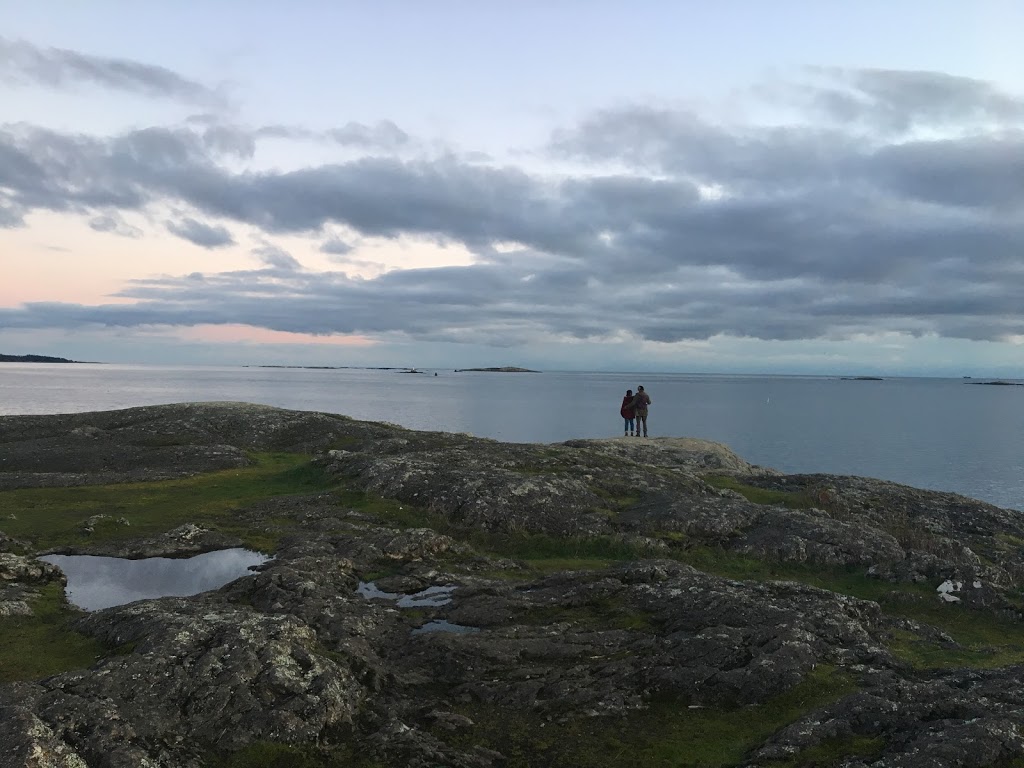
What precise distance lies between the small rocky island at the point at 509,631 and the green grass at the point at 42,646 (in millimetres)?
65

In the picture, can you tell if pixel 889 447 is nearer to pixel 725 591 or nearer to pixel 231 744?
pixel 725 591

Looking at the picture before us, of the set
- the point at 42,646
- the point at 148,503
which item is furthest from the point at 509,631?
the point at 148,503

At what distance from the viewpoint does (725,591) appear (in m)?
17.1

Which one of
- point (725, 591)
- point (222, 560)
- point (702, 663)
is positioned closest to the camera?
point (702, 663)

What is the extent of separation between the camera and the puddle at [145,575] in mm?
18391

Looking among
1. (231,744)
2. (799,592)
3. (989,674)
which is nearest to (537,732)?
(231,744)

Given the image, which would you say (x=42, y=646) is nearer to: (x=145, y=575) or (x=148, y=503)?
(x=145, y=575)

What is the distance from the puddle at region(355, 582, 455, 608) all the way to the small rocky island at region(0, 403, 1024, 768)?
0.12 m

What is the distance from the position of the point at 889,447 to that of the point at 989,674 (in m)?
98.6

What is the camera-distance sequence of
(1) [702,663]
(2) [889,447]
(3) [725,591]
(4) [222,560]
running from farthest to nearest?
(2) [889,447] < (4) [222,560] < (3) [725,591] < (1) [702,663]

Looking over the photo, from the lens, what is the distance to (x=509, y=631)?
1560 cm

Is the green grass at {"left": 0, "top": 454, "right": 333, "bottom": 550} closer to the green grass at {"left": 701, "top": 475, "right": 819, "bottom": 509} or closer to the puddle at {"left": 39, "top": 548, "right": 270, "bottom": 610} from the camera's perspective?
the puddle at {"left": 39, "top": 548, "right": 270, "bottom": 610}

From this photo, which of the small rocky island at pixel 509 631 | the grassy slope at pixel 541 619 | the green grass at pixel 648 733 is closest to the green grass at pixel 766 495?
the grassy slope at pixel 541 619

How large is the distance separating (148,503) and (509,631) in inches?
850
